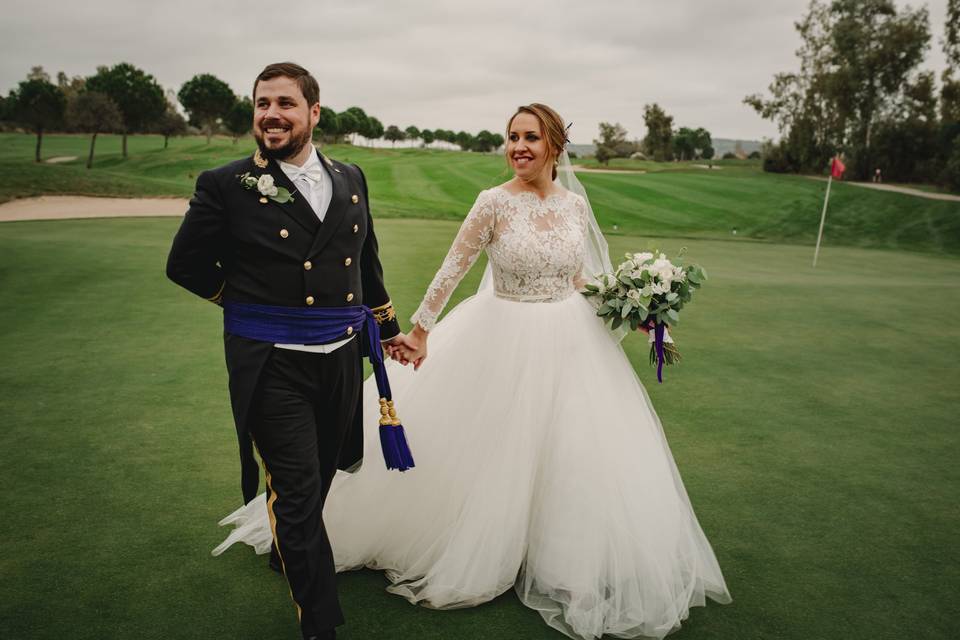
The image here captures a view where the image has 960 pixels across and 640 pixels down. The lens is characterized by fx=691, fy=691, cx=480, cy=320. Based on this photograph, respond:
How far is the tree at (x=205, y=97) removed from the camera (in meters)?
56.1

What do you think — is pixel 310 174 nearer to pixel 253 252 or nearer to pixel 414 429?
pixel 253 252

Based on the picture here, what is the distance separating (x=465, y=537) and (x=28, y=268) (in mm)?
9605

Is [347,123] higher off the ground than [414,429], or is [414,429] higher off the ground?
[347,123]

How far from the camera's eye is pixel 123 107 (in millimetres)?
43969

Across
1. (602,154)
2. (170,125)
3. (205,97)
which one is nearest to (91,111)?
(170,125)

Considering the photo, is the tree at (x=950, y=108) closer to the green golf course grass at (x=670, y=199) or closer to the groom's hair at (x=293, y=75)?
the green golf course grass at (x=670, y=199)

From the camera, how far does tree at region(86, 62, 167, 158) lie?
4297 cm

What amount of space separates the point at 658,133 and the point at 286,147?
62.7m

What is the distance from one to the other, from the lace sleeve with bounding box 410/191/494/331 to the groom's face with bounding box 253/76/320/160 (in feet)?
3.49

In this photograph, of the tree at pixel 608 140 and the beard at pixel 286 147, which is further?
the tree at pixel 608 140

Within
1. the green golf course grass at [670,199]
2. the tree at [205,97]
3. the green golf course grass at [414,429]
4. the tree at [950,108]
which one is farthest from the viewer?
the tree at [205,97]

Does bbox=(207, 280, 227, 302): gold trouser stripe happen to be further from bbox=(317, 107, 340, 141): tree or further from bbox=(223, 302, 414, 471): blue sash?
bbox=(317, 107, 340, 141): tree

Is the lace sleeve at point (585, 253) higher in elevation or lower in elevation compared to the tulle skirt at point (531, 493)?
higher

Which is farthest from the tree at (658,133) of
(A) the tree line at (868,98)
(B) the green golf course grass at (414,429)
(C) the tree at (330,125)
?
(B) the green golf course grass at (414,429)
